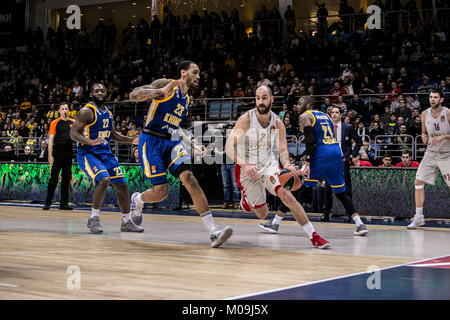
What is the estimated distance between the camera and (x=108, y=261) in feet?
18.0

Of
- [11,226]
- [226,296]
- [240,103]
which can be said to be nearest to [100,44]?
[240,103]

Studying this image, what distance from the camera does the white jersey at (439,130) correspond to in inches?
386

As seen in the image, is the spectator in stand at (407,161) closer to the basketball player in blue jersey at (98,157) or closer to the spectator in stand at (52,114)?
the basketball player in blue jersey at (98,157)

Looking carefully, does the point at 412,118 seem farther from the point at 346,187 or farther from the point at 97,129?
the point at 97,129

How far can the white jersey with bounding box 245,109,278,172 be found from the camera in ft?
24.2

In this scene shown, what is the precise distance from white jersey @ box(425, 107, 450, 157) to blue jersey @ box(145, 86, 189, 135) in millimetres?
4382

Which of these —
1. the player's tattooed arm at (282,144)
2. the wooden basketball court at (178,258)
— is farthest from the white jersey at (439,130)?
the player's tattooed arm at (282,144)

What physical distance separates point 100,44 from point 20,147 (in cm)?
807

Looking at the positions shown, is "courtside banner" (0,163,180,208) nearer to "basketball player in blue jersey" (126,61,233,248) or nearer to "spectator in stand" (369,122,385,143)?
"spectator in stand" (369,122,385,143)

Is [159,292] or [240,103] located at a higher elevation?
[240,103]

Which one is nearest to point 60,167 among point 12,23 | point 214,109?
point 214,109

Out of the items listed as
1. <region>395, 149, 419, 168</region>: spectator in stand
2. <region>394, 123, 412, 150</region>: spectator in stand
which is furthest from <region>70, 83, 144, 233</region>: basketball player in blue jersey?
<region>394, 123, 412, 150</region>: spectator in stand

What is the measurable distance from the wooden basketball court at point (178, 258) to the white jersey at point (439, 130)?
1229mm

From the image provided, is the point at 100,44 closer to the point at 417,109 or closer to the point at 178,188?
the point at 178,188
